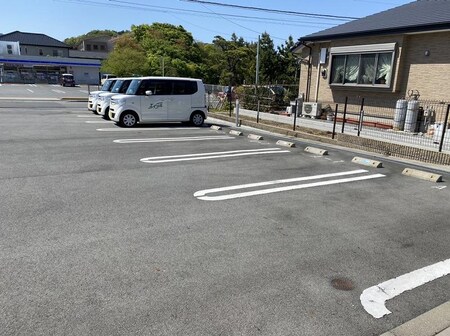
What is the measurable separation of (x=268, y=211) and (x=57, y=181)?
360 centimetres

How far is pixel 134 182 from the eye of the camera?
609 centimetres

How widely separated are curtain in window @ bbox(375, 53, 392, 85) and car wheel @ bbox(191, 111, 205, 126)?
22.4 feet

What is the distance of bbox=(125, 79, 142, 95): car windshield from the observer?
12.7m

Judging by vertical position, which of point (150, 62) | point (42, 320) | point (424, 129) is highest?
point (150, 62)

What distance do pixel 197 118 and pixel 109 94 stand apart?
12.4ft

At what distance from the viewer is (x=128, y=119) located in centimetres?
1283

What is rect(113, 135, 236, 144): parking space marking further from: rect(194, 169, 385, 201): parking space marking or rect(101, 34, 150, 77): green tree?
rect(101, 34, 150, 77): green tree

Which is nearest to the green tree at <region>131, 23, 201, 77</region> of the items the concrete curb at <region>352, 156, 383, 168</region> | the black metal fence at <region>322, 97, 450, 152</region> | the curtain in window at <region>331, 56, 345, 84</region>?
the curtain in window at <region>331, 56, 345, 84</region>

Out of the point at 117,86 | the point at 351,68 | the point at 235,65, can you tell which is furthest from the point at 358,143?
the point at 235,65

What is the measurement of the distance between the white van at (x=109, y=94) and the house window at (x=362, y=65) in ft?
28.2

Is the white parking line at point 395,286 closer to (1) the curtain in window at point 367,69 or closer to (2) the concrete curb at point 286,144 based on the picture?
(2) the concrete curb at point 286,144

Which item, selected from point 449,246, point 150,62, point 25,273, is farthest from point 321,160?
point 150,62

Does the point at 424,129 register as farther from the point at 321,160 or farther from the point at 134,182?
the point at 134,182

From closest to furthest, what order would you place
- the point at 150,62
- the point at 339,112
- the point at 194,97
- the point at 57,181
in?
1. the point at 57,181
2. the point at 194,97
3. the point at 339,112
4. the point at 150,62
